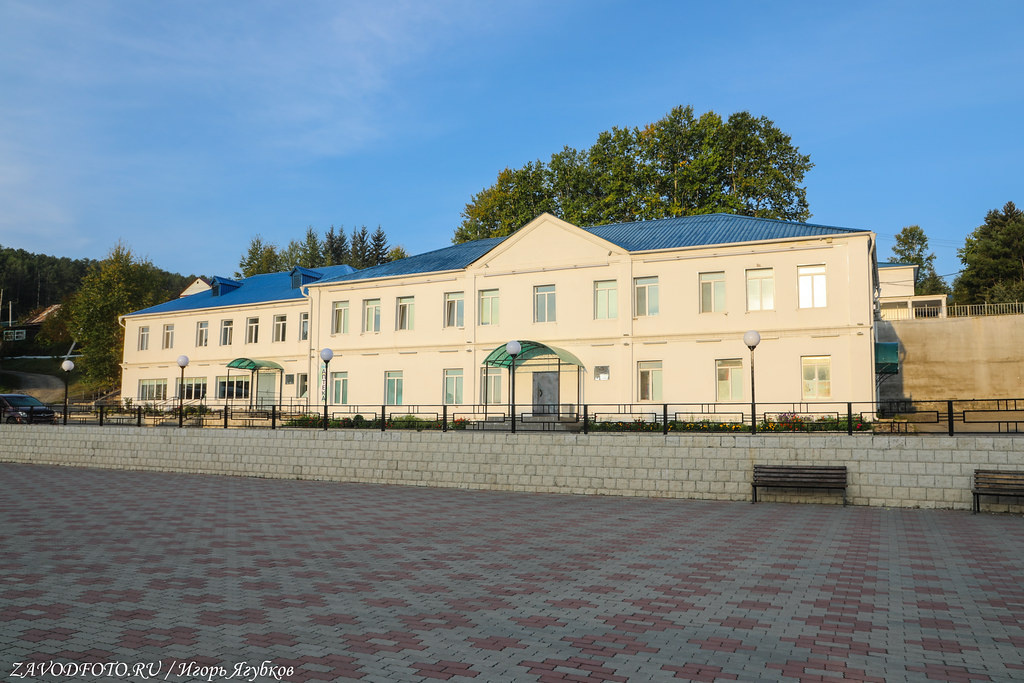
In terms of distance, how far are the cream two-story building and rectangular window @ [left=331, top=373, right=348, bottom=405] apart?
0.21 feet

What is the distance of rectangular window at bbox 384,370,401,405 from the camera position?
32062mm

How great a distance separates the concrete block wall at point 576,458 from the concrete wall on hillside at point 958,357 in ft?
67.1

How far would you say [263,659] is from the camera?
550cm

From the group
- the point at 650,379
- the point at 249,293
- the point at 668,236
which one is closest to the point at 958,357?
the point at 668,236

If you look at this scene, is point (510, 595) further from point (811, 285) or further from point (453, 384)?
point (453, 384)

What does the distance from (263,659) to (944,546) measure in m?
9.65

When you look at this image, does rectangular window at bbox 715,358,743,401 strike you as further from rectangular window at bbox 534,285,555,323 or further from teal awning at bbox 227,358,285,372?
teal awning at bbox 227,358,285,372

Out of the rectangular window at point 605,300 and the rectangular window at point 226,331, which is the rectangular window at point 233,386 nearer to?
the rectangular window at point 226,331

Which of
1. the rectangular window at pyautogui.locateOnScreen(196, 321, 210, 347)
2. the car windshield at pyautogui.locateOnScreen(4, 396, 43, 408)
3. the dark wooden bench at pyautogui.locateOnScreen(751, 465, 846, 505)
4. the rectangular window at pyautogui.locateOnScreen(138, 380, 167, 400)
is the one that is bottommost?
the dark wooden bench at pyautogui.locateOnScreen(751, 465, 846, 505)

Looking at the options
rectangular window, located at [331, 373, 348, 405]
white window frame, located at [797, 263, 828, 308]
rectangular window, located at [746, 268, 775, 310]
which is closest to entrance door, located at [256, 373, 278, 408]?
rectangular window, located at [331, 373, 348, 405]

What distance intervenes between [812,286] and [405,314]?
17.1 meters

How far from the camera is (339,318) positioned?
Result: 1355 inches

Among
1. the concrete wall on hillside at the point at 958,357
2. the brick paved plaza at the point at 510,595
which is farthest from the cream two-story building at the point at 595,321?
the brick paved plaza at the point at 510,595

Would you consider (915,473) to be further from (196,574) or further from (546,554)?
(196,574)
